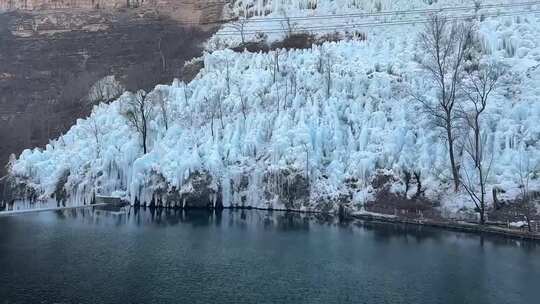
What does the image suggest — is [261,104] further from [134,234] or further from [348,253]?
[348,253]

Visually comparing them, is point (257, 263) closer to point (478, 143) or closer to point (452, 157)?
point (452, 157)

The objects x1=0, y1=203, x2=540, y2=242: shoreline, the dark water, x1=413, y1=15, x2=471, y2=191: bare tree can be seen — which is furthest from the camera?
x1=413, y1=15, x2=471, y2=191: bare tree

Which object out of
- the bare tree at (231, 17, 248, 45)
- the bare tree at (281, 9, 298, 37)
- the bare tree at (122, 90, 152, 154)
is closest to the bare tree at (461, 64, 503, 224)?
the bare tree at (281, 9, 298, 37)

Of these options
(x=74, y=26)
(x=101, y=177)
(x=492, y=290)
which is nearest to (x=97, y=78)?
(x=74, y=26)

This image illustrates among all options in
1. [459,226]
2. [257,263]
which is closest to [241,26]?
A: [459,226]

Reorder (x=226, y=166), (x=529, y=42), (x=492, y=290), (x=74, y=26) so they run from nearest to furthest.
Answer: (x=492, y=290)
(x=226, y=166)
(x=529, y=42)
(x=74, y=26)

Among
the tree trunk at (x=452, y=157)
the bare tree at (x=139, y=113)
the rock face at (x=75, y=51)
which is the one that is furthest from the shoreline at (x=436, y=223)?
the rock face at (x=75, y=51)

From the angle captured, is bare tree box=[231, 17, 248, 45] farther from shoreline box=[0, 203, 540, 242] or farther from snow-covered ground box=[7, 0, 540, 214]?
shoreline box=[0, 203, 540, 242]
